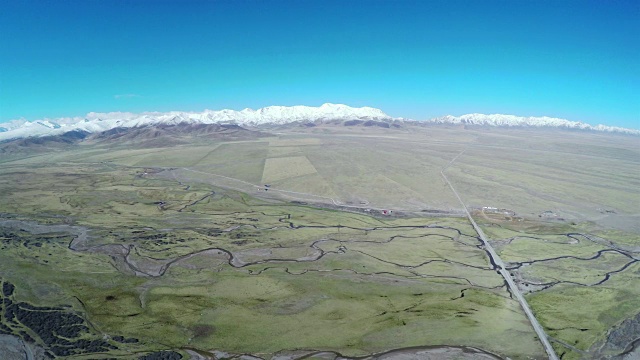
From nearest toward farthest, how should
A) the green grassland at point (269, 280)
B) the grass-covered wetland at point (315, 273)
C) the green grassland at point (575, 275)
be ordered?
1. the grass-covered wetland at point (315, 273)
2. the green grassland at point (269, 280)
3. the green grassland at point (575, 275)

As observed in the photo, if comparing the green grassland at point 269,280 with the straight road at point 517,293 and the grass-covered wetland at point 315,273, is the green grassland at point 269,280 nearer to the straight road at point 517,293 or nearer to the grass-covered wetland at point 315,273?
the grass-covered wetland at point 315,273

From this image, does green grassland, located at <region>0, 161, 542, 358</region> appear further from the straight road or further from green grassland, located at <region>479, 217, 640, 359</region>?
green grassland, located at <region>479, 217, 640, 359</region>

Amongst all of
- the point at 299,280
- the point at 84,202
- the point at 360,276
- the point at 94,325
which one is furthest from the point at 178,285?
the point at 84,202

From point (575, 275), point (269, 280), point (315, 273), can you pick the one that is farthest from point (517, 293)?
point (269, 280)

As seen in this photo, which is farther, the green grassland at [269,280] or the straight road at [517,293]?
the green grassland at [269,280]

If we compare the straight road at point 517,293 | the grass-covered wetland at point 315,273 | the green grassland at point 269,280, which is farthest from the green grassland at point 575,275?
the green grassland at point 269,280

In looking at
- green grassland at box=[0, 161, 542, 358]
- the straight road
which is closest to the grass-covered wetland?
green grassland at box=[0, 161, 542, 358]

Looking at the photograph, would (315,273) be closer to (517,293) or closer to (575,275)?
(517,293)

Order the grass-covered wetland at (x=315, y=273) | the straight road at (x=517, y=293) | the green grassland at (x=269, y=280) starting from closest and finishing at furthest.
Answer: the straight road at (x=517, y=293) < the grass-covered wetland at (x=315, y=273) < the green grassland at (x=269, y=280)

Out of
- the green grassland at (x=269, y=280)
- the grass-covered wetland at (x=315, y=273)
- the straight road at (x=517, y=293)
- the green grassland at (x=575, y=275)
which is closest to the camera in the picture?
the straight road at (x=517, y=293)
